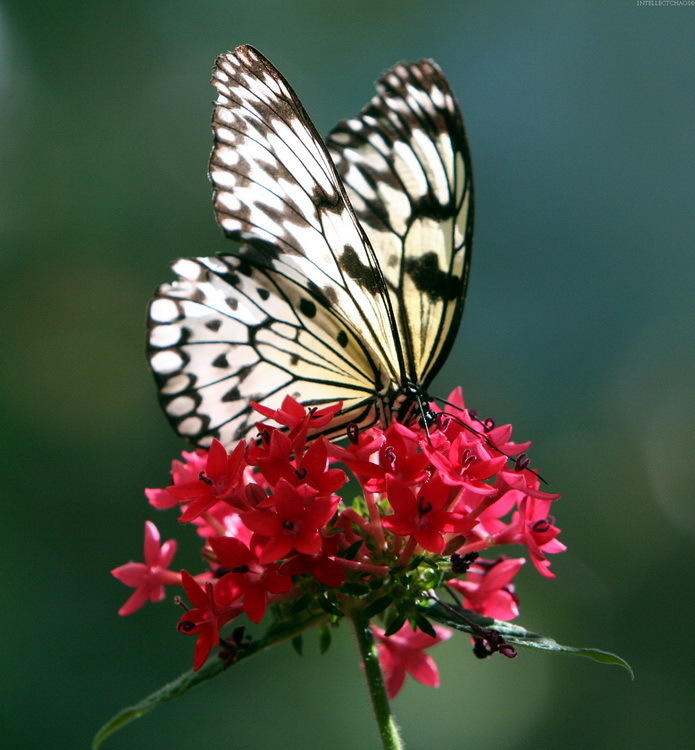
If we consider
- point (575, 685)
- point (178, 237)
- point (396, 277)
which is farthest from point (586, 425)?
point (396, 277)

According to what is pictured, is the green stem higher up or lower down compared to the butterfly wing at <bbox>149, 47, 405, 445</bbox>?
lower down

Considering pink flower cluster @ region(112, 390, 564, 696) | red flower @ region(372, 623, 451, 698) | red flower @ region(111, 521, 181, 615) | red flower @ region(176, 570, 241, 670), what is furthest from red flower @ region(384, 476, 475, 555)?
red flower @ region(111, 521, 181, 615)

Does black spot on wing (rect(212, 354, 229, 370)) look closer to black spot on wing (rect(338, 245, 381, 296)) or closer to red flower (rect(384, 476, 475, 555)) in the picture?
black spot on wing (rect(338, 245, 381, 296))

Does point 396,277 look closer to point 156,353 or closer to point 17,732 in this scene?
point 156,353

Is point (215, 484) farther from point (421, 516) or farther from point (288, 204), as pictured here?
point (288, 204)

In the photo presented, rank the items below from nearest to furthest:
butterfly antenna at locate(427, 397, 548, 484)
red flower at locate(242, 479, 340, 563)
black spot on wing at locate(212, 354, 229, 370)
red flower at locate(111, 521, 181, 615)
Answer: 1. red flower at locate(242, 479, 340, 563)
2. butterfly antenna at locate(427, 397, 548, 484)
3. red flower at locate(111, 521, 181, 615)
4. black spot on wing at locate(212, 354, 229, 370)
